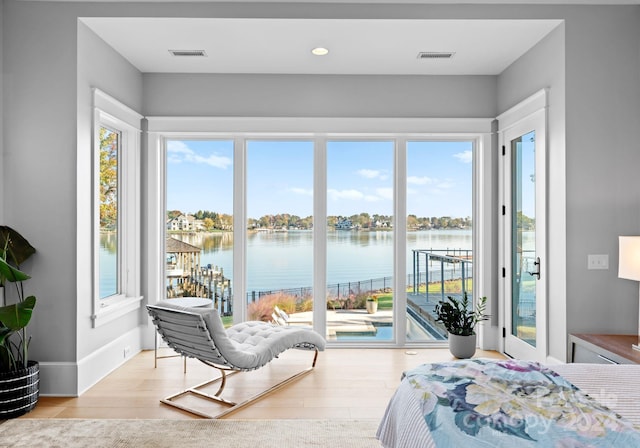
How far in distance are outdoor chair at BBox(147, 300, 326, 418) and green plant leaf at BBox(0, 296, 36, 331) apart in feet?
2.45

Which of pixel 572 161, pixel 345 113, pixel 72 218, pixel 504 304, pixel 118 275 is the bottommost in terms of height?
pixel 504 304

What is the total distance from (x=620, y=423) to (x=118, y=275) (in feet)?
13.6

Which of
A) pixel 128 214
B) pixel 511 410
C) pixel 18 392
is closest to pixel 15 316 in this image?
pixel 18 392

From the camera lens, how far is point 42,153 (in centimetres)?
338

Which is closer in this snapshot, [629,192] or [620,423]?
[620,423]

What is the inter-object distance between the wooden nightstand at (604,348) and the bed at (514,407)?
39.8 inches

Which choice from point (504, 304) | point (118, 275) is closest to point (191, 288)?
point (118, 275)

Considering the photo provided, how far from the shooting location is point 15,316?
2885 mm

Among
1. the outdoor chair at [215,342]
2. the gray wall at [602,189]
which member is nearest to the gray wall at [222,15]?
the gray wall at [602,189]

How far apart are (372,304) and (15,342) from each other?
123 inches

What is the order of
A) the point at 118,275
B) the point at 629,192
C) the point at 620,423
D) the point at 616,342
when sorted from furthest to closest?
the point at 118,275, the point at 629,192, the point at 616,342, the point at 620,423

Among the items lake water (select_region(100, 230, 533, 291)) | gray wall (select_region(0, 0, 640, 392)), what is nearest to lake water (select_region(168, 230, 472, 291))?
lake water (select_region(100, 230, 533, 291))

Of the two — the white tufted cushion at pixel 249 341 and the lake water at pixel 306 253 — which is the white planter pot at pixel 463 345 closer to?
the lake water at pixel 306 253

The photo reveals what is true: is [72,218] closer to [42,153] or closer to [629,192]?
[42,153]
